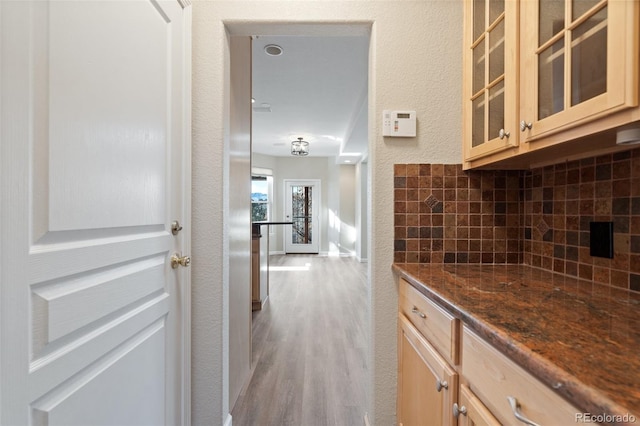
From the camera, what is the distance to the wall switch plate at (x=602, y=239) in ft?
3.37

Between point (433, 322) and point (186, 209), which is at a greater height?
point (186, 209)

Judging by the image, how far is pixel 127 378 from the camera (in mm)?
999

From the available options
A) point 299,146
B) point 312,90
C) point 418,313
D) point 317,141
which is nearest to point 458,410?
point 418,313

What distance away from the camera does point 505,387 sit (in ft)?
2.07

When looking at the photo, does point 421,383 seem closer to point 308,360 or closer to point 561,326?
point 561,326

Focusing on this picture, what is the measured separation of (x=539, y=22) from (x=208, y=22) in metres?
1.34

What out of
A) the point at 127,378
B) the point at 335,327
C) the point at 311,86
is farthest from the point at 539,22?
the point at 311,86

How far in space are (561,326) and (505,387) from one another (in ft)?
0.61

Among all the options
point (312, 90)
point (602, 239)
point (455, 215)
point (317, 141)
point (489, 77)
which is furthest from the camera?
point (317, 141)

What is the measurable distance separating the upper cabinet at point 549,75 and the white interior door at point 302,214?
706 cm

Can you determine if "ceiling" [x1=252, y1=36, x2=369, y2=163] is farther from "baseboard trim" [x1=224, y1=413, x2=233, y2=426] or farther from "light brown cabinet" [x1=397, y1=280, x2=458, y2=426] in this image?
"baseboard trim" [x1=224, y1=413, x2=233, y2=426]

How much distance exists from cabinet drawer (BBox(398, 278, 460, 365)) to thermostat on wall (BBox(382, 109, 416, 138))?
69cm

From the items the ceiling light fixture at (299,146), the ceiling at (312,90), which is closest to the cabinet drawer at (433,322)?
the ceiling at (312,90)

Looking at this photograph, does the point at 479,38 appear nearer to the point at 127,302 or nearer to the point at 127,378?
the point at 127,302
